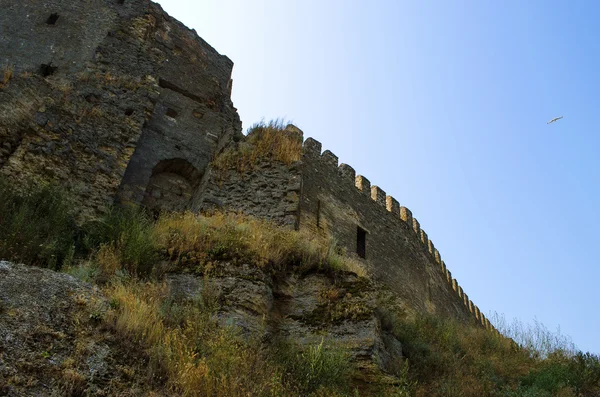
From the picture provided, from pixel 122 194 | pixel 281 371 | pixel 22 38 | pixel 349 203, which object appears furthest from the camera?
pixel 349 203

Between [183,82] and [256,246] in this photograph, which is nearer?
[256,246]

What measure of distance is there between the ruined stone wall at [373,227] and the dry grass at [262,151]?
1.45 ft

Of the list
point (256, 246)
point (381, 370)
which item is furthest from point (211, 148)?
point (381, 370)

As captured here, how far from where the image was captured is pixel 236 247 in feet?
26.5

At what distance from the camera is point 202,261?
25.3 feet

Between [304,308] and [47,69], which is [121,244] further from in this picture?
[47,69]

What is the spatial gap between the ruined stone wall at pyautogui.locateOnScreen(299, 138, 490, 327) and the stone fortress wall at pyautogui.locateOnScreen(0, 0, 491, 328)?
4 centimetres

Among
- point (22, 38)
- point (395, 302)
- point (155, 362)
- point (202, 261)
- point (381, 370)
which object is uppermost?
point (22, 38)

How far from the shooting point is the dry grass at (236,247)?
7898 millimetres

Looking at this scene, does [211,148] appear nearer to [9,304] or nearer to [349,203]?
[349,203]

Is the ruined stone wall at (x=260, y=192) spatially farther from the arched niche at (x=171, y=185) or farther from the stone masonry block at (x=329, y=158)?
the stone masonry block at (x=329, y=158)

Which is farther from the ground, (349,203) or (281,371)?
(349,203)

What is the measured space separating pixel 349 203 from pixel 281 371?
9.40 meters

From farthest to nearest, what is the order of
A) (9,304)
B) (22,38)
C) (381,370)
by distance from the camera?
(22,38) → (381,370) → (9,304)
